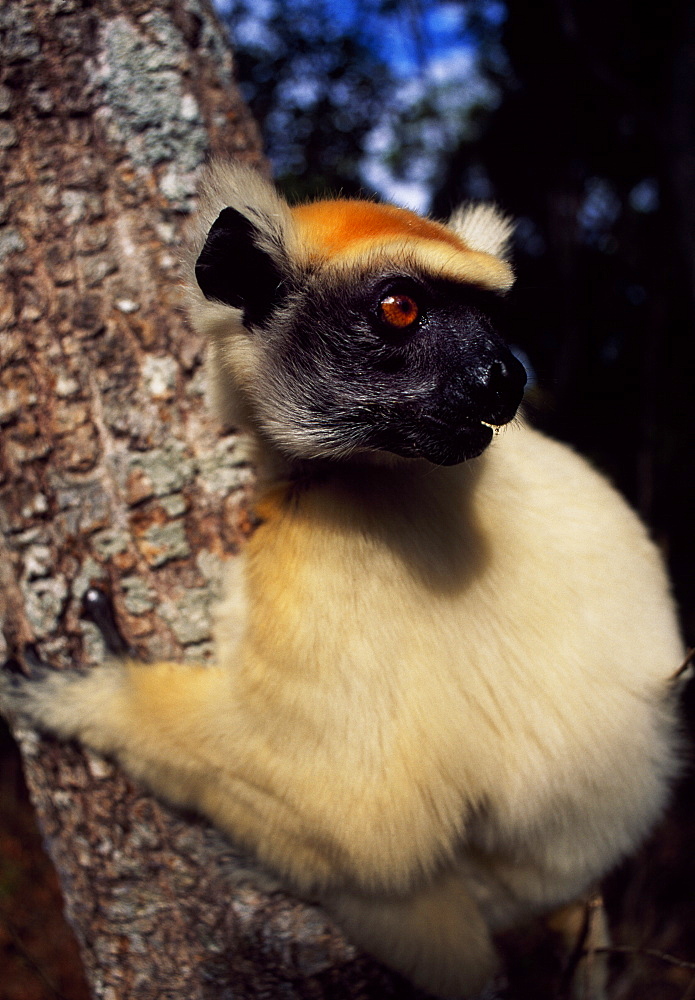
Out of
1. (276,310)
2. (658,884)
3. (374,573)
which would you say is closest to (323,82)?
(276,310)

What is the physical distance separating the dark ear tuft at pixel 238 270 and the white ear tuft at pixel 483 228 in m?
0.81

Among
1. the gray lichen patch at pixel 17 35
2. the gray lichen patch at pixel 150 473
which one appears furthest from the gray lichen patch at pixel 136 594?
the gray lichen patch at pixel 17 35

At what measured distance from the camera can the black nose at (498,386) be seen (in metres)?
1.91

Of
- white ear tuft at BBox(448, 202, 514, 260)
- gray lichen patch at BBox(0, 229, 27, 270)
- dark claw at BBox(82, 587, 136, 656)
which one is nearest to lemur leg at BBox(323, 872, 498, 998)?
dark claw at BBox(82, 587, 136, 656)

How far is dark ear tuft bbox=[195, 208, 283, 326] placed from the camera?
6.50ft

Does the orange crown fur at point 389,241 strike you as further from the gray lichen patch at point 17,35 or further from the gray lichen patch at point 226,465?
the gray lichen patch at point 17,35

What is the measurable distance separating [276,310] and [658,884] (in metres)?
5.75

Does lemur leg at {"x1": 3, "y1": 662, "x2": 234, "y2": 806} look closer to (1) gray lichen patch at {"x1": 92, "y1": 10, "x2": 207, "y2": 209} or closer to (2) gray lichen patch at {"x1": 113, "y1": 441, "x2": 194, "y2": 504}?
(2) gray lichen patch at {"x1": 113, "y1": 441, "x2": 194, "y2": 504}

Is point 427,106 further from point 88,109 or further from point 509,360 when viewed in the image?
point 509,360

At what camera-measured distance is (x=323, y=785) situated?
6.86ft

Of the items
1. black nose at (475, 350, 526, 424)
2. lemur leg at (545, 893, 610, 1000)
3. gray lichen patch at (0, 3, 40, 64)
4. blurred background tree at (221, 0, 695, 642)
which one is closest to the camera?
black nose at (475, 350, 526, 424)

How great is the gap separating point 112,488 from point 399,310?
1085 millimetres

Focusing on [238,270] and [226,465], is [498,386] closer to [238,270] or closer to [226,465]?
[238,270]

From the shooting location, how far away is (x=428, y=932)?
2.35 metres
